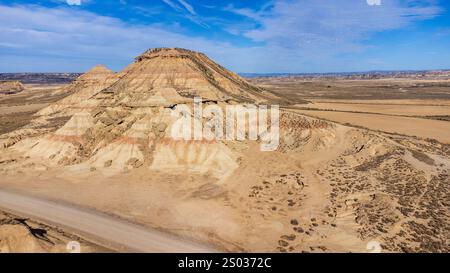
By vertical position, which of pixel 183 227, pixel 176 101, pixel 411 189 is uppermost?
pixel 176 101

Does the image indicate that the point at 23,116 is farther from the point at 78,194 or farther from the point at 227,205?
the point at 227,205

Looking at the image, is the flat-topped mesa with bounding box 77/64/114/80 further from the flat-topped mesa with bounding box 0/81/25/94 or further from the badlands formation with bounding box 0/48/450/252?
the flat-topped mesa with bounding box 0/81/25/94

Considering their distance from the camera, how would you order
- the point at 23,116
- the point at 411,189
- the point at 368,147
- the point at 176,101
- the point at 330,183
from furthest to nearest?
the point at 23,116 → the point at 176,101 → the point at 368,147 → the point at 330,183 → the point at 411,189

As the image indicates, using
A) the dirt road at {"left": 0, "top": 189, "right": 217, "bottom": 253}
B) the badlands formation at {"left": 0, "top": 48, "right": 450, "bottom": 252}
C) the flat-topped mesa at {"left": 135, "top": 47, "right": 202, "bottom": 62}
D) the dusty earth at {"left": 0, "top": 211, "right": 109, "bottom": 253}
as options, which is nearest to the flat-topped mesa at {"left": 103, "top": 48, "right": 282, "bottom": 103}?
the flat-topped mesa at {"left": 135, "top": 47, "right": 202, "bottom": 62}

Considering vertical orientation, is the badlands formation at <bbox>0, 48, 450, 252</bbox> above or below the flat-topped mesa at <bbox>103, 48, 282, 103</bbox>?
below

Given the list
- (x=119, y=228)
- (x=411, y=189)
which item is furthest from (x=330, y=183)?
(x=119, y=228)

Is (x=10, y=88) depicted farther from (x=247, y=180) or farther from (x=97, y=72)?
(x=247, y=180)

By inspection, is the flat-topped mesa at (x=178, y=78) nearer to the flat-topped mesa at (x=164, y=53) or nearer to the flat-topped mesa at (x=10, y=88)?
the flat-topped mesa at (x=164, y=53)
